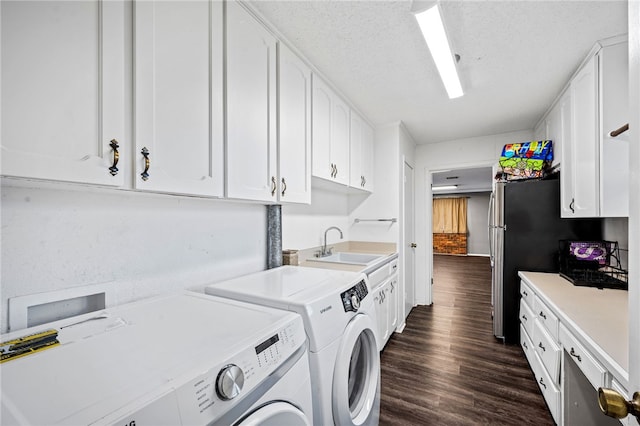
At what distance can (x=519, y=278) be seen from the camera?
261 cm

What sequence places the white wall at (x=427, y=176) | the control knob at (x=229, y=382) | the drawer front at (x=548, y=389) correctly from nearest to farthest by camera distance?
the control knob at (x=229, y=382), the drawer front at (x=548, y=389), the white wall at (x=427, y=176)

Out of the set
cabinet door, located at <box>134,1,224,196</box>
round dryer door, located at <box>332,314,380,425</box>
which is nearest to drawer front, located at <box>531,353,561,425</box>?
round dryer door, located at <box>332,314,380,425</box>

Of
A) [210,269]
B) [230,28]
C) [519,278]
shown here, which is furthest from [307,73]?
[519,278]

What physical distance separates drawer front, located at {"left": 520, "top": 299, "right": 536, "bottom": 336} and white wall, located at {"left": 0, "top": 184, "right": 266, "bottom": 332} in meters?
2.32

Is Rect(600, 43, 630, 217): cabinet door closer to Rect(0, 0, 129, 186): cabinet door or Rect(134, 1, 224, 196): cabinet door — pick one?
Rect(134, 1, 224, 196): cabinet door

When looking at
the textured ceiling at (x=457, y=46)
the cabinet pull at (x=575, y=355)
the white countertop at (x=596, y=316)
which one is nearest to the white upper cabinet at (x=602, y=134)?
the textured ceiling at (x=457, y=46)

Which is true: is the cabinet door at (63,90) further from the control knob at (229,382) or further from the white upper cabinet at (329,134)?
the white upper cabinet at (329,134)

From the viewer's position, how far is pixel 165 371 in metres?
0.58

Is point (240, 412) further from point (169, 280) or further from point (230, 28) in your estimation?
point (230, 28)

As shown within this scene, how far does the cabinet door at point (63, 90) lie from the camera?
64cm

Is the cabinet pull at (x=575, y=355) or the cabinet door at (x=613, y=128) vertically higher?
the cabinet door at (x=613, y=128)

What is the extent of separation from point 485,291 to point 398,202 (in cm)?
301

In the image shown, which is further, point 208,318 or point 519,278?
point 519,278

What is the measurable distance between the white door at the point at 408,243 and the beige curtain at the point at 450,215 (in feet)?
20.4
